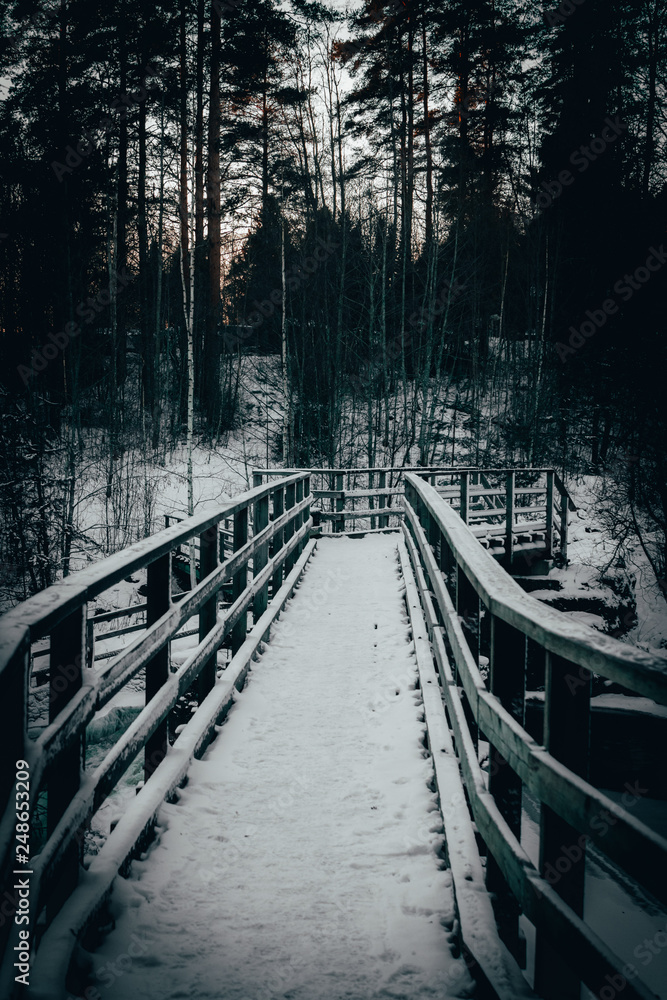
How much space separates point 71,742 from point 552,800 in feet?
4.72

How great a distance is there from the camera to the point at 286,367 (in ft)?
68.0

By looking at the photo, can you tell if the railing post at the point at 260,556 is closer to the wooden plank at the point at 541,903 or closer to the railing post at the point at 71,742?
the wooden plank at the point at 541,903

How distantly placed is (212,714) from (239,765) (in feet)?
1.32

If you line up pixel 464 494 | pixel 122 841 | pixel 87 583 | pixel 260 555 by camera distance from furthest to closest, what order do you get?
pixel 464 494
pixel 260 555
pixel 122 841
pixel 87 583

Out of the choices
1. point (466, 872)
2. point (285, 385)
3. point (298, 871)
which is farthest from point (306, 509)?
point (285, 385)

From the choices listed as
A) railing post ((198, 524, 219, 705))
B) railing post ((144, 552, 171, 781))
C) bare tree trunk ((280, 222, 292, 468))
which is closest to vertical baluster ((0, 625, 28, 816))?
railing post ((144, 552, 171, 781))

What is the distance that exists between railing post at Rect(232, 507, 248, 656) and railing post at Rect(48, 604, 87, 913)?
273 cm

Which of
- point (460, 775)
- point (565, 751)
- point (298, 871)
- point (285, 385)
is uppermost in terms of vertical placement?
point (285, 385)

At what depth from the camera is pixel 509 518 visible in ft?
42.8

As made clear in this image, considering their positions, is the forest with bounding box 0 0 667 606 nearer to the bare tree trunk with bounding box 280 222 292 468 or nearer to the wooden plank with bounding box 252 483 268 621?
the bare tree trunk with bounding box 280 222 292 468

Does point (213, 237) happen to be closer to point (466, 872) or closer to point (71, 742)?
point (71, 742)

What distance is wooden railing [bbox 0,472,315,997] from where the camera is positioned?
1.61m

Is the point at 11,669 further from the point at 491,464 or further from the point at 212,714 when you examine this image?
the point at 491,464

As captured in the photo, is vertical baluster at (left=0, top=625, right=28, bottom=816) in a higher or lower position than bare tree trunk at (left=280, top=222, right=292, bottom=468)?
lower
